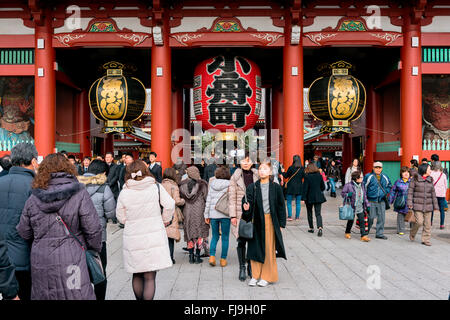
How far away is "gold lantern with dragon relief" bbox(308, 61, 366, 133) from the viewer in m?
11.1

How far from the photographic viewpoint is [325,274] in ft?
17.9

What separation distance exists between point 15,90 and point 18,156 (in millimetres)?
11566

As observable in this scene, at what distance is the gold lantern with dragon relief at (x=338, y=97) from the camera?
1112 cm

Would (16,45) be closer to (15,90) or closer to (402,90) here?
(15,90)

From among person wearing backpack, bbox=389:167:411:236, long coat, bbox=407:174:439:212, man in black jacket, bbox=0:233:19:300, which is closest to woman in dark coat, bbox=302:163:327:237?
person wearing backpack, bbox=389:167:411:236

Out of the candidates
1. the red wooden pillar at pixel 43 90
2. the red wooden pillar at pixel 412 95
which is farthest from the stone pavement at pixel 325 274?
the red wooden pillar at pixel 43 90

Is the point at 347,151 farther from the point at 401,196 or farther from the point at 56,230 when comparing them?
the point at 56,230

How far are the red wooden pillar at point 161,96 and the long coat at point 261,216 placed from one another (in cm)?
720

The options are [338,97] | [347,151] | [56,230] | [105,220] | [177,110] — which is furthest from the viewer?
[347,151]

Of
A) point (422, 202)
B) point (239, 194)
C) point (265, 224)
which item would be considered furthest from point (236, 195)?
point (422, 202)

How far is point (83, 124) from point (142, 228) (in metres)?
13.3

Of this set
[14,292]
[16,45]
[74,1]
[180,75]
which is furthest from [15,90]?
[14,292]

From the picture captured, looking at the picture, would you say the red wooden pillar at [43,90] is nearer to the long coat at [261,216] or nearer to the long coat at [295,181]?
the long coat at [295,181]

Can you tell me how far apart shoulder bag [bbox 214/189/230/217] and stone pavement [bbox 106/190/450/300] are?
0.88 meters
